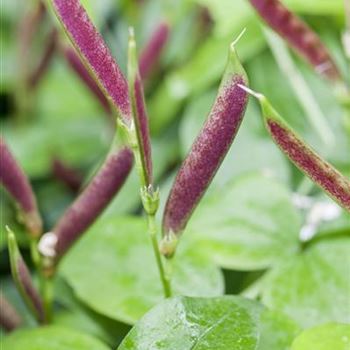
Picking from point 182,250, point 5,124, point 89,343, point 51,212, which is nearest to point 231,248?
point 182,250

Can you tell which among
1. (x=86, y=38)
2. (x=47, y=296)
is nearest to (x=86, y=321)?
(x=47, y=296)

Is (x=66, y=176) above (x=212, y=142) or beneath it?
beneath

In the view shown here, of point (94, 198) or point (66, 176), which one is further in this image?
point (66, 176)

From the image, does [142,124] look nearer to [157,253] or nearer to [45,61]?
[157,253]

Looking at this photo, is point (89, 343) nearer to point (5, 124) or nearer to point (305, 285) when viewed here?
point (305, 285)

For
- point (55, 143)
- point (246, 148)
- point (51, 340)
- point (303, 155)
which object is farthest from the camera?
point (55, 143)

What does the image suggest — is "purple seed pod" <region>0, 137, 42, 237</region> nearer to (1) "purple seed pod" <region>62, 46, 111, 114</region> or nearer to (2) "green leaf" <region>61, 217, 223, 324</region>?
(2) "green leaf" <region>61, 217, 223, 324</region>

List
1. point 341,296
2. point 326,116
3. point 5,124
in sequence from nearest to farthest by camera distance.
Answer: point 341,296, point 326,116, point 5,124
